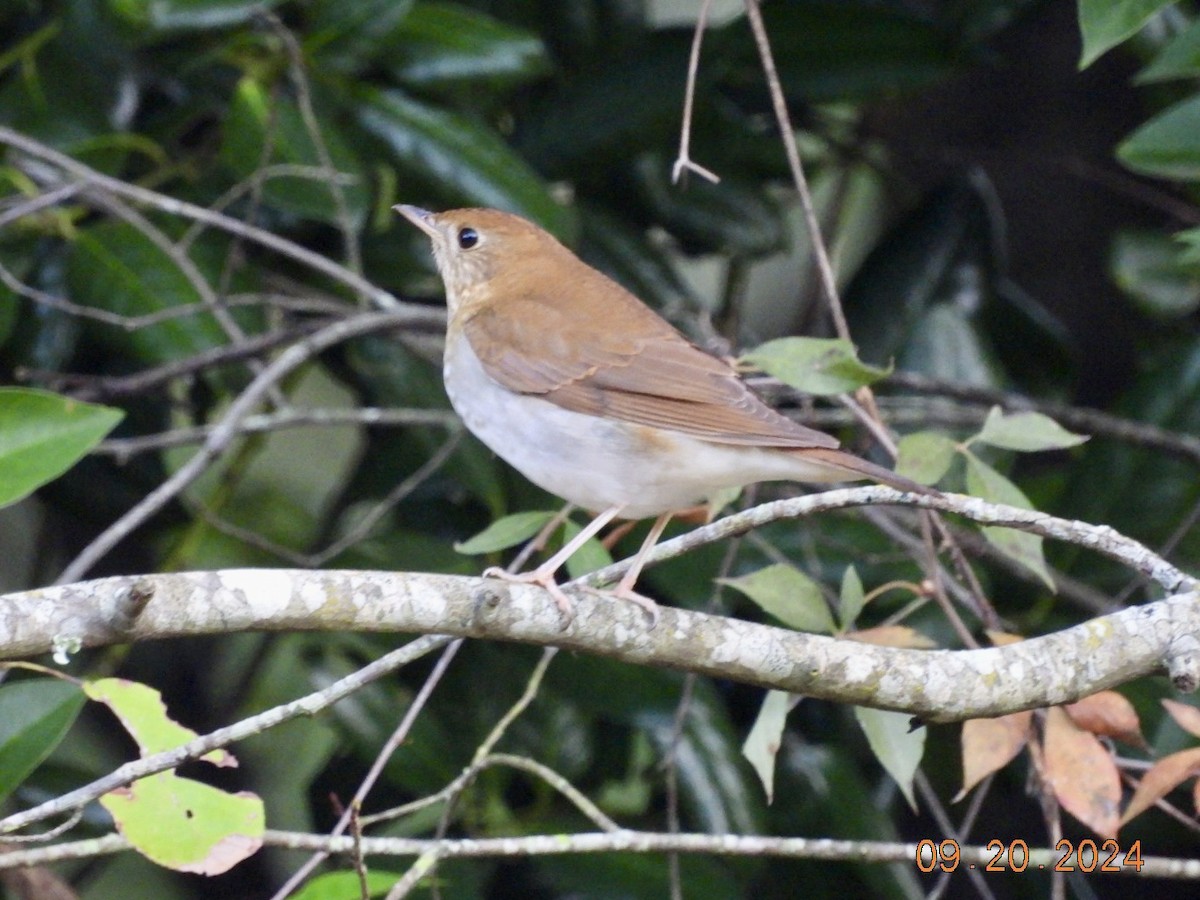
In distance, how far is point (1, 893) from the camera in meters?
4.15

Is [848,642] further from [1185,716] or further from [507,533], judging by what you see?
[507,533]

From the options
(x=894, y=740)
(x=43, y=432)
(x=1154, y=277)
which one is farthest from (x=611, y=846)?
(x=1154, y=277)

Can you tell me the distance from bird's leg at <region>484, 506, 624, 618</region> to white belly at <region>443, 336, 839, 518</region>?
53 millimetres

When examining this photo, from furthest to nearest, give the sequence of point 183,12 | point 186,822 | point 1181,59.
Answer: point 183,12
point 1181,59
point 186,822

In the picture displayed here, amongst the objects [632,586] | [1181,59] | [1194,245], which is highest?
[1181,59]

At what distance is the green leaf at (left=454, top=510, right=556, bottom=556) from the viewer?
10.0ft

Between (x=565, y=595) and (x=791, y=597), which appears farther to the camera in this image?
(x=791, y=597)

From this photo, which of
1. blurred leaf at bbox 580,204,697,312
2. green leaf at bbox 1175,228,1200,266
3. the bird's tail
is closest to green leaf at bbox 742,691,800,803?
the bird's tail

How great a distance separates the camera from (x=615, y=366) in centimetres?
350

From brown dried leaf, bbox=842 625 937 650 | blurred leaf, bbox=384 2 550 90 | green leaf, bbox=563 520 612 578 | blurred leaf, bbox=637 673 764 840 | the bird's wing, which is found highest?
blurred leaf, bbox=384 2 550 90

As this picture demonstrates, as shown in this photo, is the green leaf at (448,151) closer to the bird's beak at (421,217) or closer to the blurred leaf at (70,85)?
the bird's beak at (421,217)

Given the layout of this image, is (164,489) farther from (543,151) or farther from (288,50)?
(543,151)

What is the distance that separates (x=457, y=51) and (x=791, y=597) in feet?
6.53

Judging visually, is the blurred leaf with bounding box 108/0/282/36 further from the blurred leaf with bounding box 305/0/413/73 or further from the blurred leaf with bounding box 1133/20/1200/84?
the blurred leaf with bounding box 1133/20/1200/84
